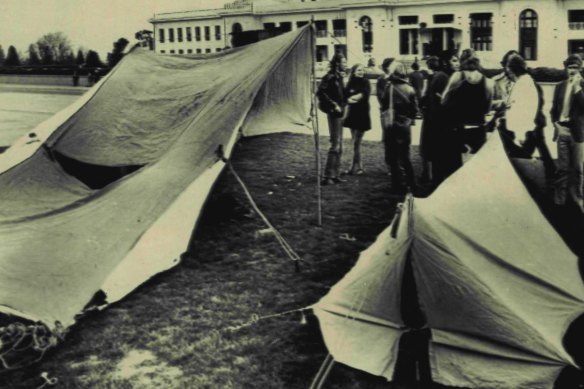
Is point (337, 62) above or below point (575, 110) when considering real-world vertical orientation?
above

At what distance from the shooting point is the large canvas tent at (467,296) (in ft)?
16.0

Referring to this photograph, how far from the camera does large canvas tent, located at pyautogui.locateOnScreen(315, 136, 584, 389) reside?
4883 mm

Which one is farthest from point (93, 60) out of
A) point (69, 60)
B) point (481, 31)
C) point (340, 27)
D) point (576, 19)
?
point (576, 19)

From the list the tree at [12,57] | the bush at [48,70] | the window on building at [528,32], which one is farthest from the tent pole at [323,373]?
the tree at [12,57]

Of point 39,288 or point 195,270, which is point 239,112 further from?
point 39,288

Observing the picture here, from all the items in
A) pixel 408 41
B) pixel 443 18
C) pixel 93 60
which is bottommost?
pixel 93 60

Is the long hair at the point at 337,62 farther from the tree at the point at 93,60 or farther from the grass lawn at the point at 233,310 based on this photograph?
the tree at the point at 93,60

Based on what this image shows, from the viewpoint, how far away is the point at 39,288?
6324mm

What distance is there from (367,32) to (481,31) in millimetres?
11898

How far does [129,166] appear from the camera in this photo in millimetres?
9164

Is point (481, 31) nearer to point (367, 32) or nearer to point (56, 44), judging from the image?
point (367, 32)

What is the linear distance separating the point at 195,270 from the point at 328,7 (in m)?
69.8

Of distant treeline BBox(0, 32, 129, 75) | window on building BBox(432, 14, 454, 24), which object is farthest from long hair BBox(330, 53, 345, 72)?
window on building BBox(432, 14, 454, 24)

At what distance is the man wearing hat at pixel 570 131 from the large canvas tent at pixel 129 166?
3.37 metres
